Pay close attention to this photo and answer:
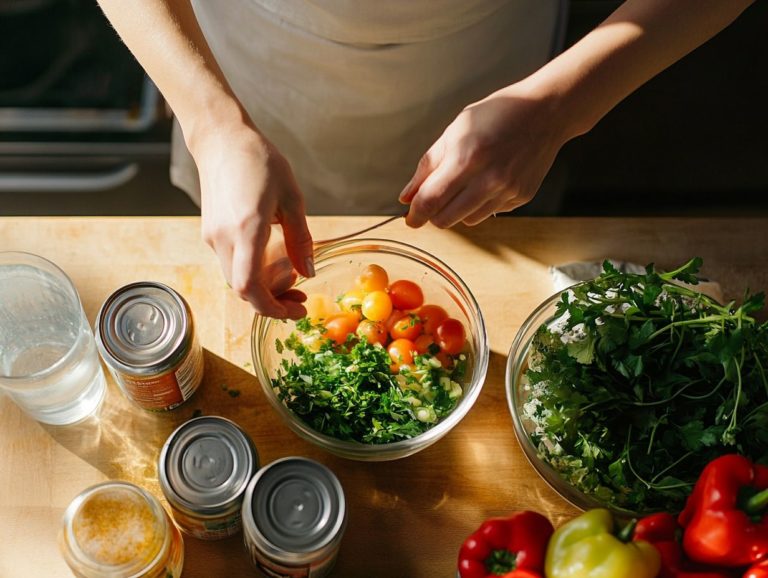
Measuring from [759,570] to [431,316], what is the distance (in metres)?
0.53

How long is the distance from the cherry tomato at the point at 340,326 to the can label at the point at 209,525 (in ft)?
0.93

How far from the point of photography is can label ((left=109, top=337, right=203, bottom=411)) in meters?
1.06

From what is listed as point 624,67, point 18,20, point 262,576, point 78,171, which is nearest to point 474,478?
A: point 262,576

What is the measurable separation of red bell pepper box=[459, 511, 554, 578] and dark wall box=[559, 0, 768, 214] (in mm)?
1296

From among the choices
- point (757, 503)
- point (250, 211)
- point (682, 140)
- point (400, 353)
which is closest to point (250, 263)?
point (250, 211)

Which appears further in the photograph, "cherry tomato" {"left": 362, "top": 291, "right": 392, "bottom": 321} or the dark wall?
the dark wall

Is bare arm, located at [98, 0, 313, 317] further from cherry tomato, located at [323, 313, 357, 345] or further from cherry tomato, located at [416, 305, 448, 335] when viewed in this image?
cherry tomato, located at [416, 305, 448, 335]

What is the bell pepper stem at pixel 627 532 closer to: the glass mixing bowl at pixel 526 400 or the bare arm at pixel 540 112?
the glass mixing bowl at pixel 526 400

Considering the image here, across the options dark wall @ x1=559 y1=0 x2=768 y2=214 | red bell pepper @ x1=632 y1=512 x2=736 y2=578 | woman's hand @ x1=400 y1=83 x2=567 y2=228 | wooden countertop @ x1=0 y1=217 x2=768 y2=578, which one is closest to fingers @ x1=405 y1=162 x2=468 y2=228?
woman's hand @ x1=400 y1=83 x2=567 y2=228

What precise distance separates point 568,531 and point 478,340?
0.30 metres

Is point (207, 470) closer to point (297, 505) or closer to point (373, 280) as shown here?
point (297, 505)

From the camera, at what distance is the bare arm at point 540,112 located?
1043 mm

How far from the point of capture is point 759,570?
941mm

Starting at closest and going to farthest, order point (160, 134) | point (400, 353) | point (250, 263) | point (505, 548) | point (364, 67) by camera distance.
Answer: point (250, 263)
point (505, 548)
point (400, 353)
point (364, 67)
point (160, 134)
